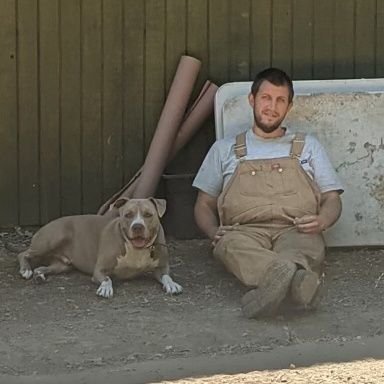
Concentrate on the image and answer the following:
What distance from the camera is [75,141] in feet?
23.1

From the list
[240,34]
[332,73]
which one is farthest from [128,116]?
[332,73]

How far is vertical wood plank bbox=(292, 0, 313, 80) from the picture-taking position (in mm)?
7172

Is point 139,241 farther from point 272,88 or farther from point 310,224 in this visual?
point 272,88

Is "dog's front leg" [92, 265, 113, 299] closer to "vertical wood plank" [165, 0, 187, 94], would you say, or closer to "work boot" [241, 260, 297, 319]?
"work boot" [241, 260, 297, 319]

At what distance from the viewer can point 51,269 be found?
627cm

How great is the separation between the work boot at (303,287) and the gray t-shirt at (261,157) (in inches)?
40.1

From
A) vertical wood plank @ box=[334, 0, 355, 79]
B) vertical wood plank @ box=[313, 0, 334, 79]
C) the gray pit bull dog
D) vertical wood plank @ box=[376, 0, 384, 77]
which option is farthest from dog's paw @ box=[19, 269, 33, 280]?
vertical wood plank @ box=[376, 0, 384, 77]

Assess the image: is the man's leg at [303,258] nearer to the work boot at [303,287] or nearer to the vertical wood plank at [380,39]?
the work boot at [303,287]

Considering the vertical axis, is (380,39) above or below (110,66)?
above

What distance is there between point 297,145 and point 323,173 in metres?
0.22

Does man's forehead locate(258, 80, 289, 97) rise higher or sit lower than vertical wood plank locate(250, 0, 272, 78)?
lower

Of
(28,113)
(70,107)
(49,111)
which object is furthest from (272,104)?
(28,113)

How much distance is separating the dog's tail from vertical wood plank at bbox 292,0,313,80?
2.15 metres

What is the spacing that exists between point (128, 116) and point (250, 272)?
6.15 ft
